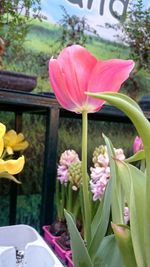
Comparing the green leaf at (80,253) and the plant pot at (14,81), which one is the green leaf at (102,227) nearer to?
the green leaf at (80,253)

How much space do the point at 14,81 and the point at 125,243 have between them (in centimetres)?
63

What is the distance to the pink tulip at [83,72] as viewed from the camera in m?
0.30

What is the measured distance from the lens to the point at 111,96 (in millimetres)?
234

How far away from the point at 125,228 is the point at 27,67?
1.01 m

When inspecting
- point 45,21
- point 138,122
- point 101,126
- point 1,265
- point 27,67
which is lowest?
point 1,265

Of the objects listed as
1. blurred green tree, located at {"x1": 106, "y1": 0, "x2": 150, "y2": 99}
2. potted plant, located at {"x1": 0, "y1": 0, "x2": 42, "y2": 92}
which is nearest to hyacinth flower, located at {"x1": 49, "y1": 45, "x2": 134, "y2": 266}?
potted plant, located at {"x1": 0, "y1": 0, "x2": 42, "y2": 92}

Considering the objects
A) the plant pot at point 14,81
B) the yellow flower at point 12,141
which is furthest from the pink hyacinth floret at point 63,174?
the plant pot at point 14,81

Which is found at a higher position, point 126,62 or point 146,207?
point 126,62

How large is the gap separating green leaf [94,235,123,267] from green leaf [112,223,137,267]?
3 cm

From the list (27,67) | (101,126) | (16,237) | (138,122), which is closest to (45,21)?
(27,67)

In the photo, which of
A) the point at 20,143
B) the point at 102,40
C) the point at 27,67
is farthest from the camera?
the point at 102,40

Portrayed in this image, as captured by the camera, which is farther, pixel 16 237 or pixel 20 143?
pixel 20 143

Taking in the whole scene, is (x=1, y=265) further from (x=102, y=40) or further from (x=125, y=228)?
(x=102, y=40)

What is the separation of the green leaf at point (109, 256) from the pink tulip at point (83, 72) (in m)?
0.17
